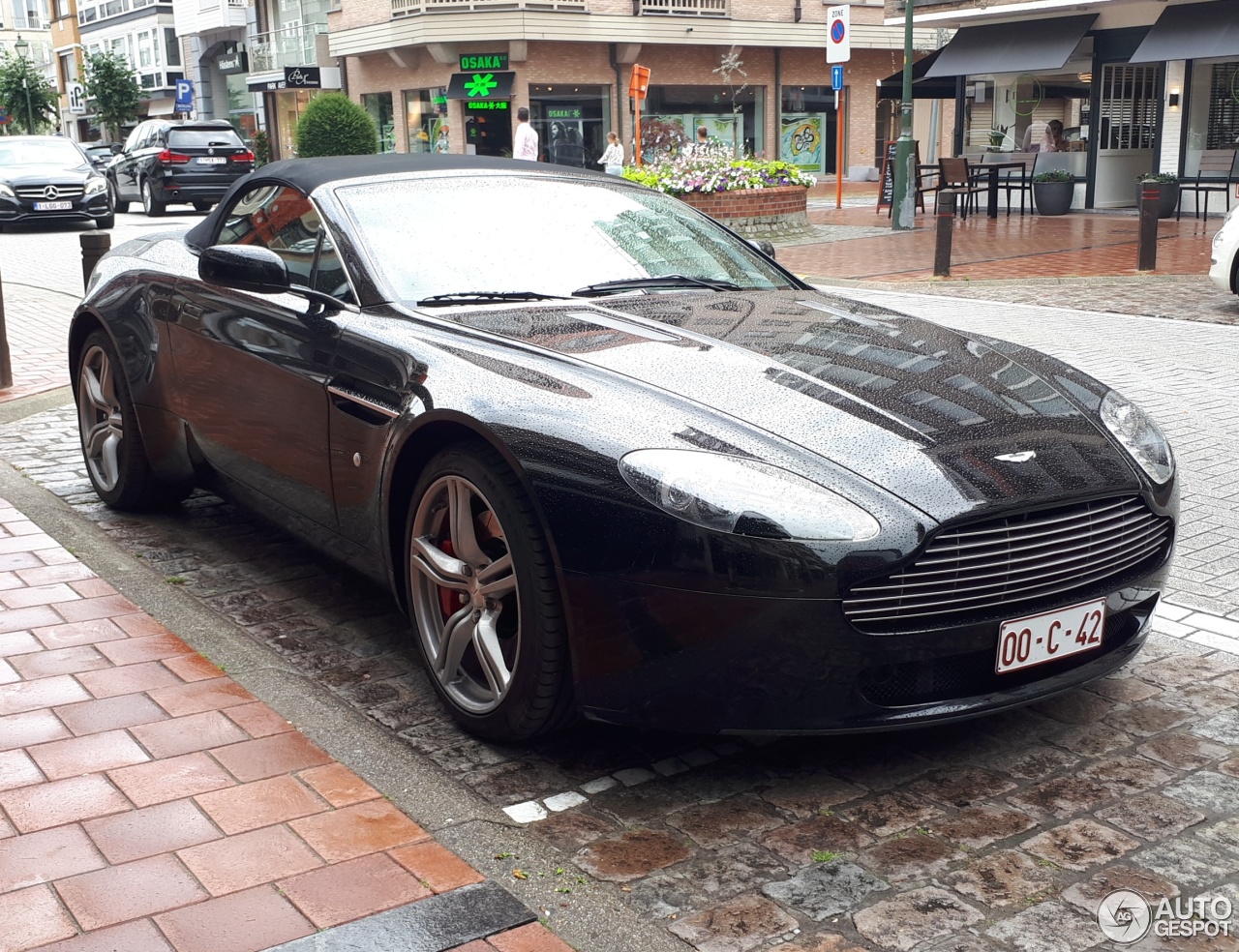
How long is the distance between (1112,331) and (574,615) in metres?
8.47

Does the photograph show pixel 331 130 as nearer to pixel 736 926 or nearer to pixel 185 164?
pixel 185 164

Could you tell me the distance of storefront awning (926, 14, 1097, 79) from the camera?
902 inches

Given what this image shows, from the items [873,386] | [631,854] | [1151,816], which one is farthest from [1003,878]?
[873,386]

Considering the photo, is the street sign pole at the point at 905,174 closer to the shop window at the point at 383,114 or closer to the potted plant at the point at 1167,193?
the potted plant at the point at 1167,193

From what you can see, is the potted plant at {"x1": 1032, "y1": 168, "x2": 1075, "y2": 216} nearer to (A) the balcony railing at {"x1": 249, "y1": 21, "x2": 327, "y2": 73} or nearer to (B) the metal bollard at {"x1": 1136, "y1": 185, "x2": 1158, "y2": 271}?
(B) the metal bollard at {"x1": 1136, "y1": 185, "x2": 1158, "y2": 271}

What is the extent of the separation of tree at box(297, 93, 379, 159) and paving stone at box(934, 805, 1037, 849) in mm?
29081

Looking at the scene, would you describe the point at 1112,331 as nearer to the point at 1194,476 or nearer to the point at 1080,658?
the point at 1194,476

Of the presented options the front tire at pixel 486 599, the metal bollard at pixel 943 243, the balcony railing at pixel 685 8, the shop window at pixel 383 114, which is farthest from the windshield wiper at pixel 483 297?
the shop window at pixel 383 114

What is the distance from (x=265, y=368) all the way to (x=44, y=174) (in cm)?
2118

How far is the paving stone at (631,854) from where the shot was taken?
Answer: 2795 millimetres

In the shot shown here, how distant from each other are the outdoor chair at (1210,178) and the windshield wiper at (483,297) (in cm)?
1949

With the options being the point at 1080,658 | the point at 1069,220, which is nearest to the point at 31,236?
the point at 1069,220

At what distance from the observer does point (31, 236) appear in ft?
74.1

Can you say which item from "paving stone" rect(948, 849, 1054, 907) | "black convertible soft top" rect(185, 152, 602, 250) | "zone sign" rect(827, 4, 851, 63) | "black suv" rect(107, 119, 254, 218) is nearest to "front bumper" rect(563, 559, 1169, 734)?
"paving stone" rect(948, 849, 1054, 907)
